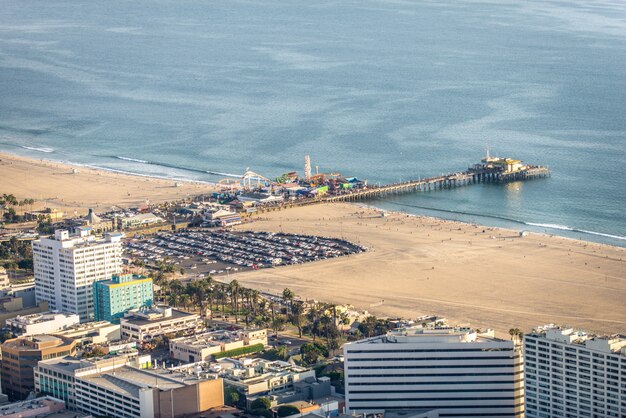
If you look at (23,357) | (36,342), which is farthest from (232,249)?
(23,357)

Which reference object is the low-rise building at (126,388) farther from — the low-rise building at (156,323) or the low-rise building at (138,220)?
the low-rise building at (138,220)

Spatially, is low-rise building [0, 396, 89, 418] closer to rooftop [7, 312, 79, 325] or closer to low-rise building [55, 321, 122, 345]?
low-rise building [55, 321, 122, 345]

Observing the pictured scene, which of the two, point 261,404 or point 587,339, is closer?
point 587,339

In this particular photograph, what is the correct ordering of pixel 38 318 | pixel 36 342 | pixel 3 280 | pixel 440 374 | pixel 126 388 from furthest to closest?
1. pixel 3 280
2. pixel 38 318
3. pixel 36 342
4. pixel 126 388
5. pixel 440 374

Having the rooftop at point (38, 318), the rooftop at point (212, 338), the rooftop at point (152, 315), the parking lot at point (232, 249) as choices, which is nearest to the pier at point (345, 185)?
the parking lot at point (232, 249)

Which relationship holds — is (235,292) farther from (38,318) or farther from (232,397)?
(232,397)

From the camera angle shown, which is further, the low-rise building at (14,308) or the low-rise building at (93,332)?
the low-rise building at (14,308)

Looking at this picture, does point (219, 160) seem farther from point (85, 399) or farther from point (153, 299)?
point (85, 399)
